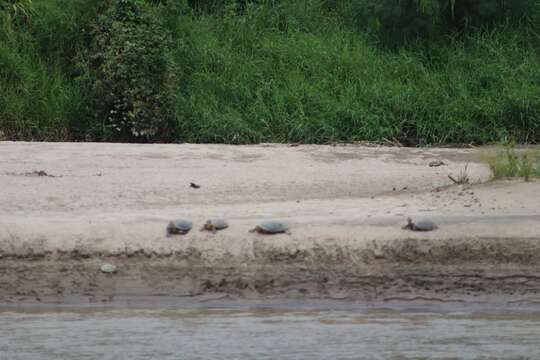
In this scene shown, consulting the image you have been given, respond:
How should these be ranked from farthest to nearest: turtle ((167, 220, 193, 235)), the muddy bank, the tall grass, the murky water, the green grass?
the tall grass → the green grass → turtle ((167, 220, 193, 235)) → the muddy bank → the murky water

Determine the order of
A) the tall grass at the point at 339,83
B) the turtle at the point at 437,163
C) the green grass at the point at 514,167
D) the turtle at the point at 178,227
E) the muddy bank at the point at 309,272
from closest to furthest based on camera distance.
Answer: the muddy bank at the point at 309,272
the turtle at the point at 178,227
the green grass at the point at 514,167
the turtle at the point at 437,163
the tall grass at the point at 339,83

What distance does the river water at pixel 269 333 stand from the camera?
568cm

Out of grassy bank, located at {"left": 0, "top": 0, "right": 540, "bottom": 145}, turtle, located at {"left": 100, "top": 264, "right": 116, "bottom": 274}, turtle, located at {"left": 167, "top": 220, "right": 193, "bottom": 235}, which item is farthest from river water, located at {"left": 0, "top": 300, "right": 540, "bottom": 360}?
grassy bank, located at {"left": 0, "top": 0, "right": 540, "bottom": 145}

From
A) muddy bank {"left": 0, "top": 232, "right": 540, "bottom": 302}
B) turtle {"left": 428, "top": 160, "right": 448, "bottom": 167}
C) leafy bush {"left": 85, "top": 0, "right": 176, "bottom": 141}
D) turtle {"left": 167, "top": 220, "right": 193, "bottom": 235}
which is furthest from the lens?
leafy bush {"left": 85, "top": 0, "right": 176, "bottom": 141}

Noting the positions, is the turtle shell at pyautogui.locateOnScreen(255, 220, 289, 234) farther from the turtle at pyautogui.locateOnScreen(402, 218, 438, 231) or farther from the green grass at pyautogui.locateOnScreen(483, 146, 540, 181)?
the green grass at pyautogui.locateOnScreen(483, 146, 540, 181)

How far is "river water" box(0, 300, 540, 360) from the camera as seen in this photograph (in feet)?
18.6

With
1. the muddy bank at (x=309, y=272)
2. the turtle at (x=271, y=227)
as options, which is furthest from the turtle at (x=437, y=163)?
the turtle at (x=271, y=227)

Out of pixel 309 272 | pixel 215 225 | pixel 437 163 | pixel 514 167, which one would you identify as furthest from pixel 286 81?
pixel 309 272

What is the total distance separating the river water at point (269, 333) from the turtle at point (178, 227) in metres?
0.51

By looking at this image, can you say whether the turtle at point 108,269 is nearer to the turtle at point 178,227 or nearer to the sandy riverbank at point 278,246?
the sandy riverbank at point 278,246

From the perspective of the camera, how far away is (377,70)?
12.1 meters

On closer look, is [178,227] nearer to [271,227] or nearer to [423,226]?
[271,227]

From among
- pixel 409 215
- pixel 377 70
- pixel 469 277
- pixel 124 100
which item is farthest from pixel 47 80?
pixel 469 277

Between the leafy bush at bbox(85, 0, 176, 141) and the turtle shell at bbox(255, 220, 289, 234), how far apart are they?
15.3ft
